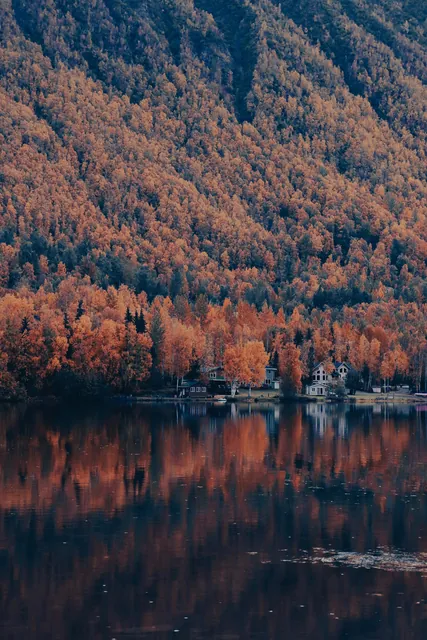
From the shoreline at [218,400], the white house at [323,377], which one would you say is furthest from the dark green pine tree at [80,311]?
the white house at [323,377]

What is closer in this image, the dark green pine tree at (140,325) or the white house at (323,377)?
the dark green pine tree at (140,325)

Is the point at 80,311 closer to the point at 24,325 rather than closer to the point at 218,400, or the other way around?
the point at 24,325

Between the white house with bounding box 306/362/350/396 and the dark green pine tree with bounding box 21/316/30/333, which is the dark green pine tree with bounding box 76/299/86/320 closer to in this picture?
the dark green pine tree with bounding box 21/316/30/333

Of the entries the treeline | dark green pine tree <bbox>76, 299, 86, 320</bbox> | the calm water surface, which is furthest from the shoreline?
the calm water surface

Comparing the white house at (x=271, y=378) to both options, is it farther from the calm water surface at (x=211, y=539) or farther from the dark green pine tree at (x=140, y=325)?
the calm water surface at (x=211, y=539)

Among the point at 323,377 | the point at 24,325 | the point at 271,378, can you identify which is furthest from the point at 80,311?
the point at 323,377
